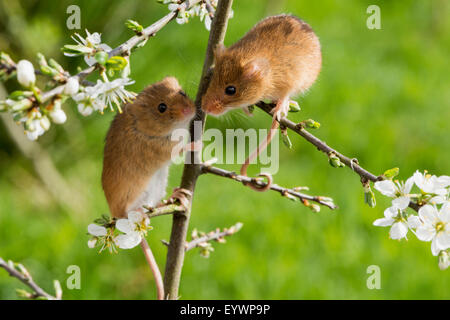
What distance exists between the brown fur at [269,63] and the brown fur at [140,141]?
6.9 inches

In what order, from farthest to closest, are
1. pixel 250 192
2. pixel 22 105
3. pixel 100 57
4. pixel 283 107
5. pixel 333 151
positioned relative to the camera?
pixel 250 192, pixel 283 107, pixel 333 151, pixel 100 57, pixel 22 105

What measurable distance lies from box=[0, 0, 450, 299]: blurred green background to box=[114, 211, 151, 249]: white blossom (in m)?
0.72

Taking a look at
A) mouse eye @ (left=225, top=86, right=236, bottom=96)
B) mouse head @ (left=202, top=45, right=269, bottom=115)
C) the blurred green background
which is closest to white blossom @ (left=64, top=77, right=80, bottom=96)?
mouse head @ (left=202, top=45, right=269, bottom=115)

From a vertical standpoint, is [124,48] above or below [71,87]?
above

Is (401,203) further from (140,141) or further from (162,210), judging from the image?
(140,141)

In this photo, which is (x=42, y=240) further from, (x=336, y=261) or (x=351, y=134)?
(x=351, y=134)

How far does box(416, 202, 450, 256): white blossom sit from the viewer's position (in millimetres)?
1217

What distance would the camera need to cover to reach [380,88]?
17.0 feet

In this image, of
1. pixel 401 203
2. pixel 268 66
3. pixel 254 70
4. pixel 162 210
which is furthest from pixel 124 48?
pixel 268 66

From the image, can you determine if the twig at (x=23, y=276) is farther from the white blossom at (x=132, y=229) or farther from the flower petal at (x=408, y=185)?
the flower petal at (x=408, y=185)

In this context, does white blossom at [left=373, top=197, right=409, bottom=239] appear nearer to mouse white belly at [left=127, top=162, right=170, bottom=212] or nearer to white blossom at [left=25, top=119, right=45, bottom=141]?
white blossom at [left=25, top=119, right=45, bottom=141]

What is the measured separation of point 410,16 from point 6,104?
6498 millimetres

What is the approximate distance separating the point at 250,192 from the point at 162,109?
2354 mm

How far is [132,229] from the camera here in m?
1.44
